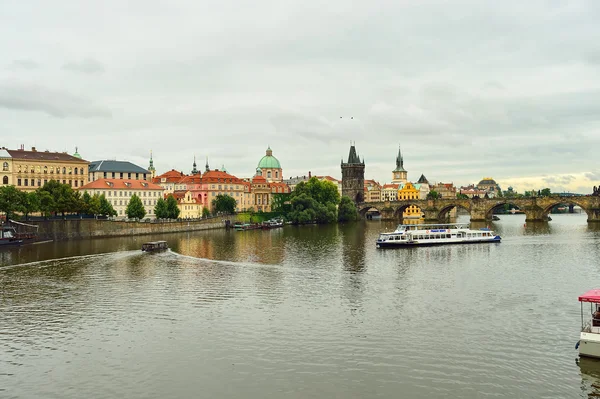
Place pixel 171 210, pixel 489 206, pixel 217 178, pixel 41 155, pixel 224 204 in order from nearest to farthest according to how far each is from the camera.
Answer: pixel 41 155 → pixel 171 210 → pixel 224 204 → pixel 489 206 → pixel 217 178

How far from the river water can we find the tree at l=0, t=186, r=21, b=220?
31.1 metres

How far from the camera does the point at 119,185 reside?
129 metres

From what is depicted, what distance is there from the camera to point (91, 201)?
105375 millimetres

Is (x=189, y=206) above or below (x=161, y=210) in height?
above

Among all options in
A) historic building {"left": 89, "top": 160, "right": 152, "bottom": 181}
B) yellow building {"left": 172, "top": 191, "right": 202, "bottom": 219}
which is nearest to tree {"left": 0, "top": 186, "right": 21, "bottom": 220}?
historic building {"left": 89, "top": 160, "right": 152, "bottom": 181}

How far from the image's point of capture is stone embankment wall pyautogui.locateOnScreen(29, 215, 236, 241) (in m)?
96.1

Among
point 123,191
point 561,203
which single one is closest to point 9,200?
point 123,191

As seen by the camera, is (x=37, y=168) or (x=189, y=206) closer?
(x=37, y=168)

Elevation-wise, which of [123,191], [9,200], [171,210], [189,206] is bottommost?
[171,210]

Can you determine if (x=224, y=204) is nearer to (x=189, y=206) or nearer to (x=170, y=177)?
(x=189, y=206)

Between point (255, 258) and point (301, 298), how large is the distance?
1058 inches

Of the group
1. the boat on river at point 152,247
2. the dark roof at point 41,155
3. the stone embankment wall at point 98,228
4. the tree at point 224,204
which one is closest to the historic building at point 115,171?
the dark roof at point 41,155

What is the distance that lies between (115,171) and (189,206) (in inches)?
821

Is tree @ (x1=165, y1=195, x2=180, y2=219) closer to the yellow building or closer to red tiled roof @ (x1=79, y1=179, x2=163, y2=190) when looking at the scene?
red tiled roof @ (x1=79, y1=179, x2=163, y2=190)
